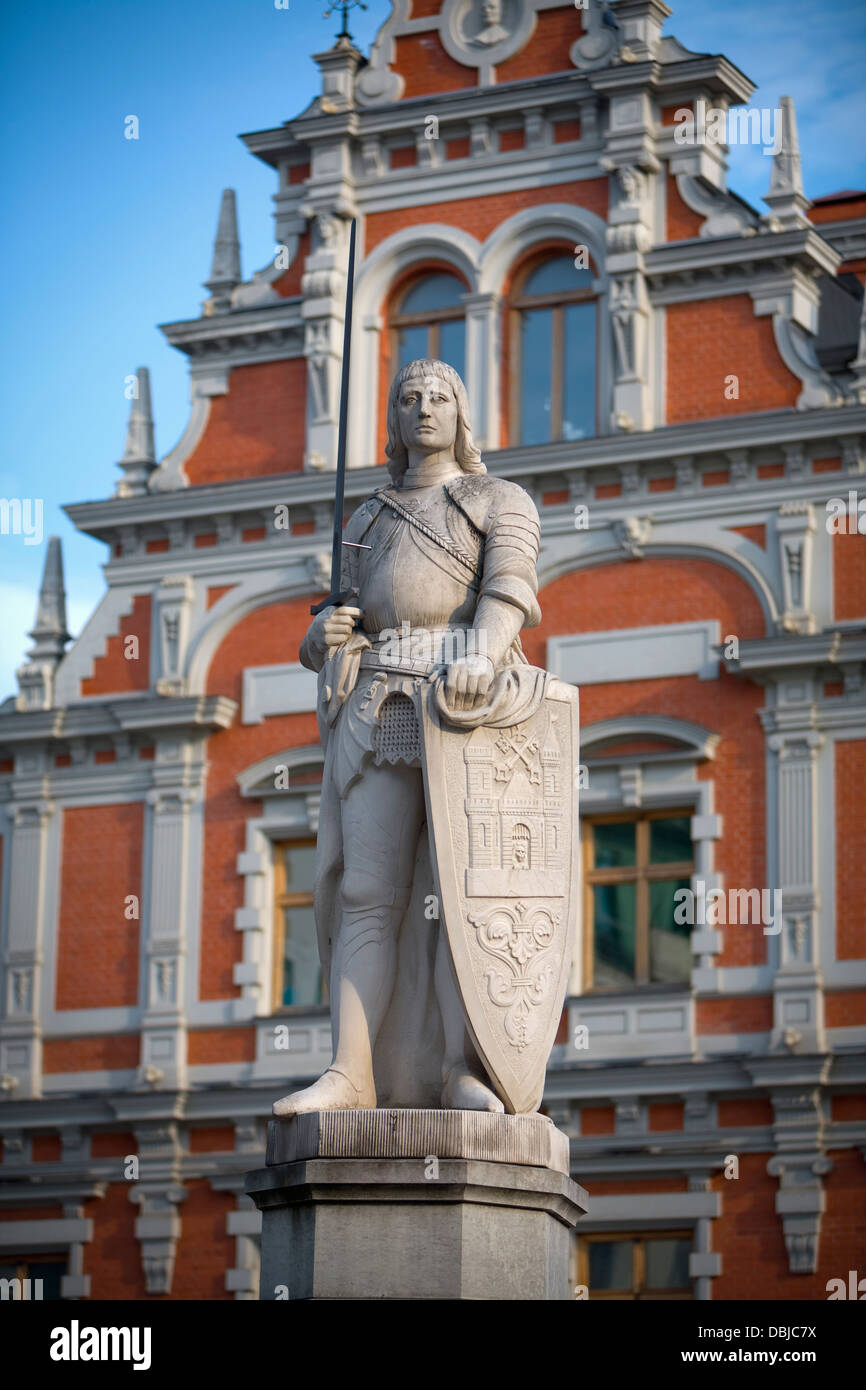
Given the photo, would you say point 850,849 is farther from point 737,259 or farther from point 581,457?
point 737,259

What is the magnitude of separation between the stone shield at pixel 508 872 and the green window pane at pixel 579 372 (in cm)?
1299

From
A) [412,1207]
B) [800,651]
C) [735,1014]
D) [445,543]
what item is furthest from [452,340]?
[412,1207]

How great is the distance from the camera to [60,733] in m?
22.5

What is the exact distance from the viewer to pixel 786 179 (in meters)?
21.0

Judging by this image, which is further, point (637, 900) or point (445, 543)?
point (637, 900)

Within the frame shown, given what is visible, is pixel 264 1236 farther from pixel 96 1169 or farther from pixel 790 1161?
pixel 96 1169

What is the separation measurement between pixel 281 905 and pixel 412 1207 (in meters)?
13.8

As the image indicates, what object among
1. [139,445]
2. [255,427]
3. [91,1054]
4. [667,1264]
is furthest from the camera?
[139,445]

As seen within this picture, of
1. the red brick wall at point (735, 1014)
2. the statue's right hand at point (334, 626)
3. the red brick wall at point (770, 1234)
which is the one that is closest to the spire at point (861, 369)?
the red brick wall at point (735, 1014)

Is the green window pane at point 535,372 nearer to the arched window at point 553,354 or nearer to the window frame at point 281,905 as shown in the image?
the arched window at point 553,354

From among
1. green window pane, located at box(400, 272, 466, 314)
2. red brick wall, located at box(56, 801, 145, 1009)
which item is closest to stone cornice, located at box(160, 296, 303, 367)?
green window pane, located at box(400, 272, 466, 314)
